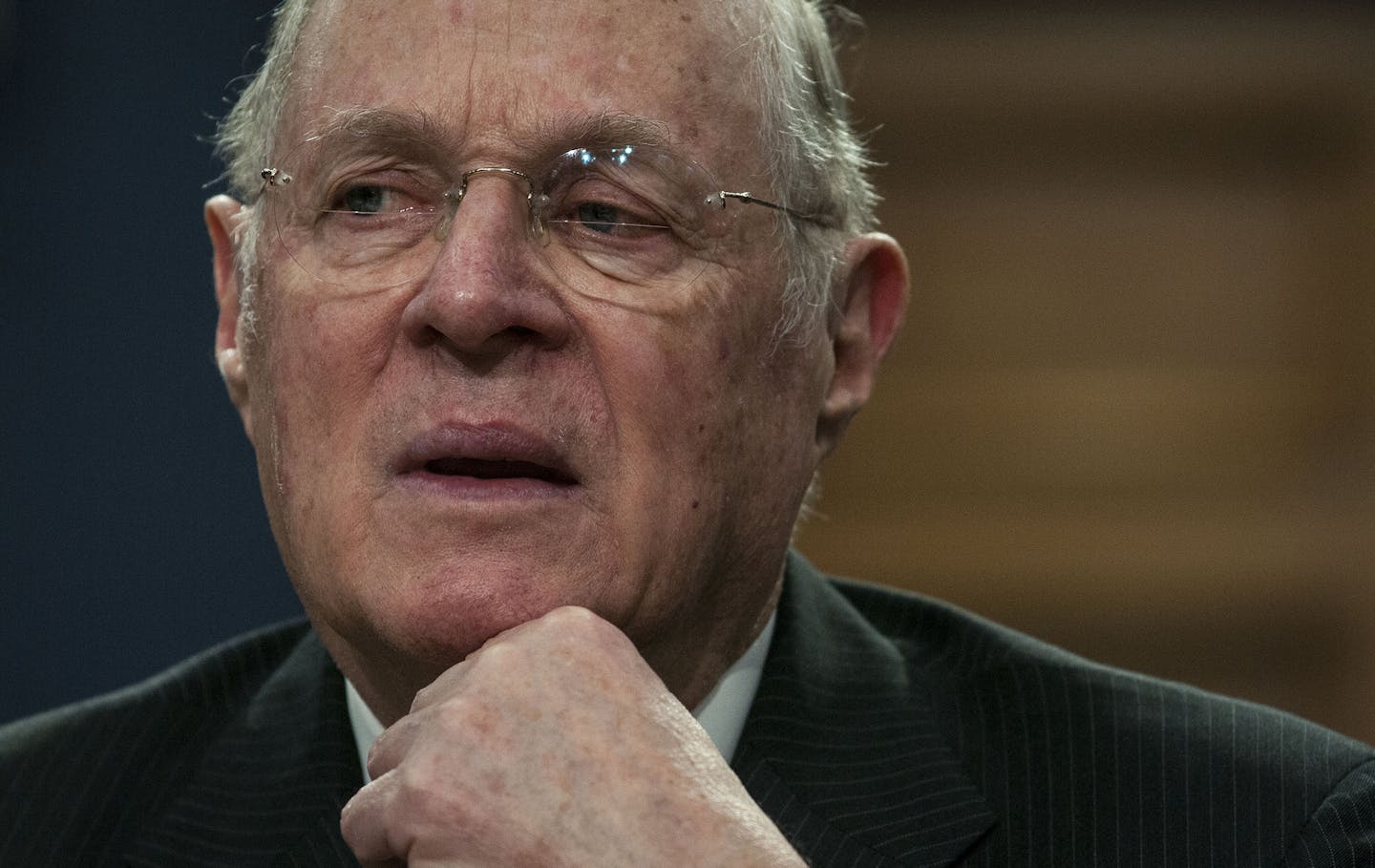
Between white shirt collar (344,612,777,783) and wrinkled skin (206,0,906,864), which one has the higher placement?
wrinkled skin (206,0,906,864)

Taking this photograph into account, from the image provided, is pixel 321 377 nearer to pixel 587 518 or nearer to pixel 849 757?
pixel 587 518

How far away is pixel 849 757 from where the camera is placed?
2203 millimetres

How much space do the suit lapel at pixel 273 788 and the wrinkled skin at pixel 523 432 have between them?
0.53ft

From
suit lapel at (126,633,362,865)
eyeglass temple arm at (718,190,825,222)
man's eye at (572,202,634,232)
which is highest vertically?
eyeglass temple arm at (718,190,825,222)

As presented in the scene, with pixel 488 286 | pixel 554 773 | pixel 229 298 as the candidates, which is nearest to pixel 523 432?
pixel 488 286

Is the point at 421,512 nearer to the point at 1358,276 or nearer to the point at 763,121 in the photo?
the point at 763,121

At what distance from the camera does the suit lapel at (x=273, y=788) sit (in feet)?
7.18

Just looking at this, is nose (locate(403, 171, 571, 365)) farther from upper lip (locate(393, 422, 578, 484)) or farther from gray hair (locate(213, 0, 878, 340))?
gray hair (locate(213, 0, 878, 340))

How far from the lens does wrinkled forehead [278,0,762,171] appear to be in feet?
6.46

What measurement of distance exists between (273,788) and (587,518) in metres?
0.66

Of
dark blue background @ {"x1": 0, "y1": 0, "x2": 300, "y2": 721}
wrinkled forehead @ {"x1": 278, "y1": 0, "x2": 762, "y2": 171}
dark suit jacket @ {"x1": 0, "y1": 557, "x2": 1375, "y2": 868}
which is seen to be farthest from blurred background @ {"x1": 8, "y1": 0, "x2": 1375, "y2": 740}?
wrinkled forehead @ {"x1": 278, "y1": 0, "x2": 762, "y2": 171}

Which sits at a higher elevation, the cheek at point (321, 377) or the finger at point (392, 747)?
the cheek at point (321, 377)

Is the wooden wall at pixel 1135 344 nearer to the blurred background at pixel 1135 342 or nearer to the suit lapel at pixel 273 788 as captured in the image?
the blurred background at pixel 1135 342

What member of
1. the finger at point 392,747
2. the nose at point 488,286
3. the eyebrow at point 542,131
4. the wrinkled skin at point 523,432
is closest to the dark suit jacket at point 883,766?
the wrinkled skin at point 523,432
